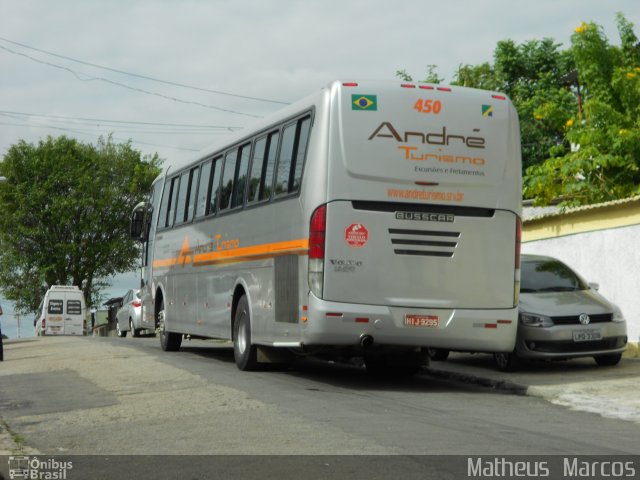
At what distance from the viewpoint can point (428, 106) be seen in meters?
12.9

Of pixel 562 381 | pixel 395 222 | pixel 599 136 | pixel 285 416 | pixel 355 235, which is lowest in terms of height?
pixel 285 416

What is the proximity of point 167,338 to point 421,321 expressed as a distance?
950 cm

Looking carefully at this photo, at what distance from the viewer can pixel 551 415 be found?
1085cm

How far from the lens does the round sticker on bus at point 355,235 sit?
1255cm

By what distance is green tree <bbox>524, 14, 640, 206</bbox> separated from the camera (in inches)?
895

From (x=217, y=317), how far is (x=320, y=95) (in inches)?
200

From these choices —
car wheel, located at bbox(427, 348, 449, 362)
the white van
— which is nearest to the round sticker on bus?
car wheel, located at bbox(427, 348, 449, 362)

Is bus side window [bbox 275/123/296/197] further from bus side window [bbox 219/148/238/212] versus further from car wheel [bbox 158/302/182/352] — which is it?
car wheel [bbox 158/302/182/352]

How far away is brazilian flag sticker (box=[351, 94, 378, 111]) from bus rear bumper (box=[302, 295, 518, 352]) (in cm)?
235

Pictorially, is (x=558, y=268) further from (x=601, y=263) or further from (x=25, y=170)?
(x=25, y=170)

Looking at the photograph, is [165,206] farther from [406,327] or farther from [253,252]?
[406,327]

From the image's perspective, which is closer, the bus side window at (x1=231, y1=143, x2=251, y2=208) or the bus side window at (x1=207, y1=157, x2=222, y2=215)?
the bus side window at (x1=231, y1=143, x2=251, y2=208)

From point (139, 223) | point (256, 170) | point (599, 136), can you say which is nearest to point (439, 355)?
point (256, 170)

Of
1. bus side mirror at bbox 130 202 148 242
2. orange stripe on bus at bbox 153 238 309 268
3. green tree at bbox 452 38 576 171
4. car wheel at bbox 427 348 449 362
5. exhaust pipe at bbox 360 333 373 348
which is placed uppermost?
green tree at bbox 452 38 576 171
